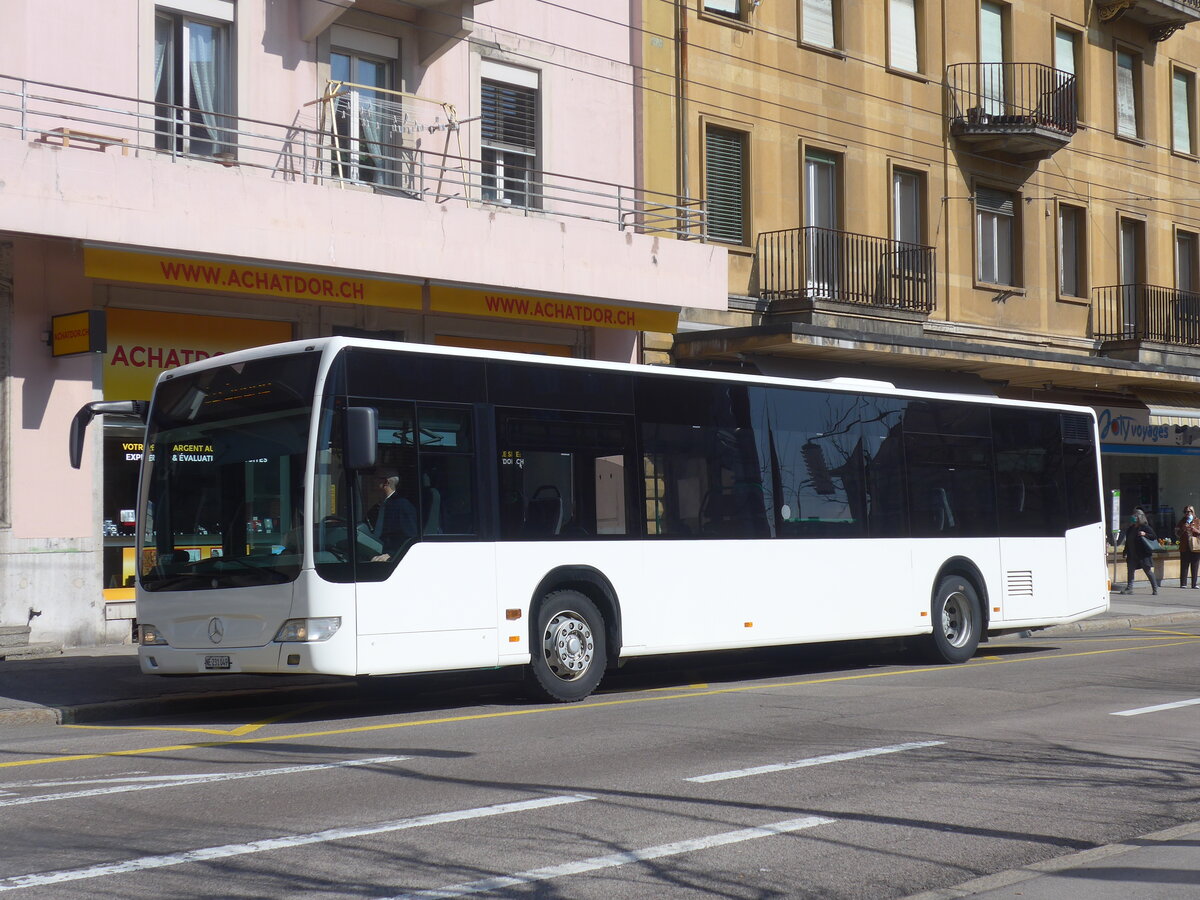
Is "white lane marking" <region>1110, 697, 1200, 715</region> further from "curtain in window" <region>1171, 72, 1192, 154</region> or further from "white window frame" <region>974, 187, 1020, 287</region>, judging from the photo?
"curtain in window" <region>1171, 72, 1192, 154</region>

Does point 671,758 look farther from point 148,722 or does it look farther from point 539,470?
point 148,722

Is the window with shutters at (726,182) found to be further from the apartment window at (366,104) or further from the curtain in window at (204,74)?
the curtain in window at (204,74)

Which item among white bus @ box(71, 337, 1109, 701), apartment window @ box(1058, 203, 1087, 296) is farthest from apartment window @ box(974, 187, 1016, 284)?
white bus @ box(71, 337, 1109, 701)

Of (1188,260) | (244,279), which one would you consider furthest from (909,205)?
(244,279)

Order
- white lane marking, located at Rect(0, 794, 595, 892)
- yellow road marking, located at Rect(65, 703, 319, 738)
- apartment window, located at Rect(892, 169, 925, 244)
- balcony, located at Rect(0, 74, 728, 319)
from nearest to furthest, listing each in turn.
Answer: white lane marking, located at Rect(0, 794, 595, 892) → yellow road marking, located at Rect(65, 703, 319, 738) → balcony, located at Rect(0, 74, 728, 319) → apartment window, located at Rect(892, 169, 925, 244)

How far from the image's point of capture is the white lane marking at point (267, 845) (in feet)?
19.2

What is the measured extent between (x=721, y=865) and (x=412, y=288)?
13.5 meters

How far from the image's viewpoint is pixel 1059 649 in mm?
18406

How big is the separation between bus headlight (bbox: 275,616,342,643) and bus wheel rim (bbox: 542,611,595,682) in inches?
80.2

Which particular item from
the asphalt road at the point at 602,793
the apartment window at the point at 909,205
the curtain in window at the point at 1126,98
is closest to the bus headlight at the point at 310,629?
the asphalt road at the point at 602,793

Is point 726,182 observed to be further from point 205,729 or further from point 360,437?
point 205,729

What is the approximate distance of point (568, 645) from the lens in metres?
12.5

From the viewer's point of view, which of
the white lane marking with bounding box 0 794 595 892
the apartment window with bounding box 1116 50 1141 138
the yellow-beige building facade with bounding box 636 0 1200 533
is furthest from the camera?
the apartment window with bounding box 1116 50 1141 138

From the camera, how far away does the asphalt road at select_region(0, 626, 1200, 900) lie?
6.06 meters
